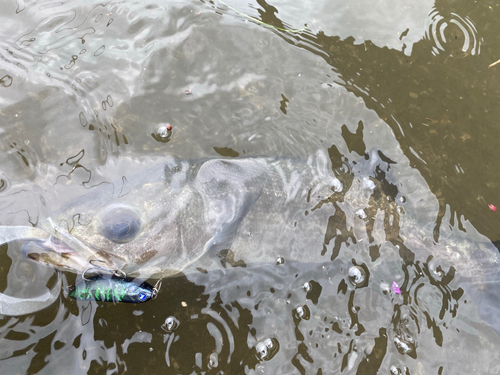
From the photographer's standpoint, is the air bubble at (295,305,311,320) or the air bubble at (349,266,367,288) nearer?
the air bubble at (295,305,311,320)

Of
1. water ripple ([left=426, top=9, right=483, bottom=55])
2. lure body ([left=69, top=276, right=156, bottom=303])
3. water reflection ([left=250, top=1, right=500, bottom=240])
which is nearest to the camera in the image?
lure body ([left=69, top=276, right=156, bottom=303])

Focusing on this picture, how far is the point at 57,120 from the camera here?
3588 millimetres

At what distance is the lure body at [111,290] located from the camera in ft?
9.82

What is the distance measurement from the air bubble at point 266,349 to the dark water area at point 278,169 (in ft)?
0.11

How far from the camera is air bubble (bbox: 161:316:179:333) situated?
319cm

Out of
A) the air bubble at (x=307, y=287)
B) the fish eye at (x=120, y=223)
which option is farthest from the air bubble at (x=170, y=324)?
the air bubble at (x=307, y=287)

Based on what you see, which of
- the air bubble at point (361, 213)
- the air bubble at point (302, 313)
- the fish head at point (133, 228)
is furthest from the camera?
the air bubble at point (361, 213)

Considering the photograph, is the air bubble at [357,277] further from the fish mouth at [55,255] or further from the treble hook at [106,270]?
the fish mouth at [55,255]

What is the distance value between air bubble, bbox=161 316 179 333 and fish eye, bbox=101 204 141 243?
902 millimetres

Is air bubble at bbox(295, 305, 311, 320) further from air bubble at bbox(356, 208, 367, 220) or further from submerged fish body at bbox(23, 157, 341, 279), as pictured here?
air bubble at bbox(356, 208, 367, 220)

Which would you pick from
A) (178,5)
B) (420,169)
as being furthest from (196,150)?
(420,169)

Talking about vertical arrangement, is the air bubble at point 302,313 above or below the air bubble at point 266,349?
above

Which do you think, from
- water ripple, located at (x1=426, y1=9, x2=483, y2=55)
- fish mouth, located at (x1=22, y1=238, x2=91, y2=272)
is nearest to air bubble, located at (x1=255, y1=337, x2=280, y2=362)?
fish mouth, located at (x1=22, y1=238, x2=91, y2=272)

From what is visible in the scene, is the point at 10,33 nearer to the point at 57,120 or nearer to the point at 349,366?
the point at 57,120
